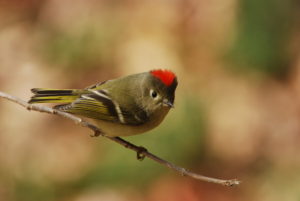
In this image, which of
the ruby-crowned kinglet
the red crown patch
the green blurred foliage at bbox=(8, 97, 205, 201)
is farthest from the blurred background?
the red crown patch

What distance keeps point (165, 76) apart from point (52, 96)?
17.6 inches

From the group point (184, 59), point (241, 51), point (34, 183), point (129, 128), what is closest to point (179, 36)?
point (184, 59)

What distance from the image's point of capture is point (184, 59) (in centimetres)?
473

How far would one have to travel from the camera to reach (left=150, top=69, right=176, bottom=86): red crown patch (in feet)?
8.14

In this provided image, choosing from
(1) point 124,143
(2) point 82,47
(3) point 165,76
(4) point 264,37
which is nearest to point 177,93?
(4) point 264,37

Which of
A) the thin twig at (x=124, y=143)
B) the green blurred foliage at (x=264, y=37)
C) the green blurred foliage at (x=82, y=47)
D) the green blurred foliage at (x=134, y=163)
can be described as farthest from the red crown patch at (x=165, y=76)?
the green blurred foliage at (x=82, y=47)

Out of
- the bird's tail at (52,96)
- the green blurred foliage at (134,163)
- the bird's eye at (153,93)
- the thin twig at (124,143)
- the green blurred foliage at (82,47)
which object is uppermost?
the green blurred foliage at (82,47)

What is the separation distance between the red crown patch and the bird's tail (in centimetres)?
32

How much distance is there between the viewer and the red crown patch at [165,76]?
8.14 feet

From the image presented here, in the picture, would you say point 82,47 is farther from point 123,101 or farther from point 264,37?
point 123,101

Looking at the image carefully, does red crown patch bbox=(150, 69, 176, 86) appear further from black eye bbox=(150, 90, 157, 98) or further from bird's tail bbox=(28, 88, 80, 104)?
bird's tail bbox=(28, 88, 80, 104)

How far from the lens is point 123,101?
102 inches

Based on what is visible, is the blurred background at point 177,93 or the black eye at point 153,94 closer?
the black eye at point 153,94

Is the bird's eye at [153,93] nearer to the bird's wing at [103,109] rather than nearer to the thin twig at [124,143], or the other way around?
the bird's wing at [103,109]
